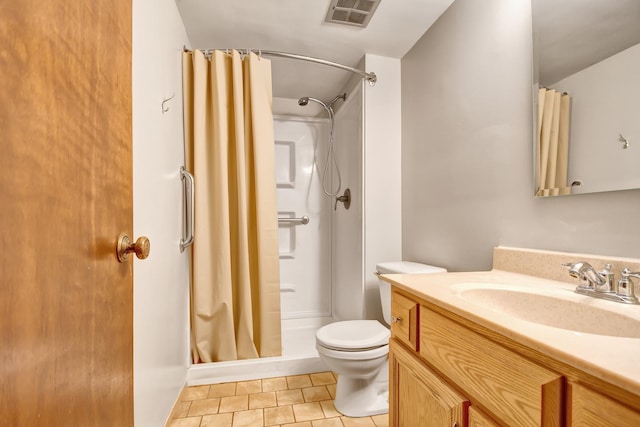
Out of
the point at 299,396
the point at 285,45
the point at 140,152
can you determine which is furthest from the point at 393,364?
the point at 285,45

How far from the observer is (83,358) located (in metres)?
0.52

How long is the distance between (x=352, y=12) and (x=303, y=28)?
0.32 metres

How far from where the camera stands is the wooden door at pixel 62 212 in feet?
1.18

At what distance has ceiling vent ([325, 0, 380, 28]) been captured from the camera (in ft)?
5.32

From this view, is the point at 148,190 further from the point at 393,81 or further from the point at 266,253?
the point at 393,81

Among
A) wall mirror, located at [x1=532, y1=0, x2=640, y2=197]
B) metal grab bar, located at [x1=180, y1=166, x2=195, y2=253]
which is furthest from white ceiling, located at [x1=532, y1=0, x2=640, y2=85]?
metal grab bar, located at [x1=180, y1=166, x2=195, y2=253]

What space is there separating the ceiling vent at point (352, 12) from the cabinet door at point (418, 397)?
168 cm

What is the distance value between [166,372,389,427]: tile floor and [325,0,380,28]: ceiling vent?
2.17 m

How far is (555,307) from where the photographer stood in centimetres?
84


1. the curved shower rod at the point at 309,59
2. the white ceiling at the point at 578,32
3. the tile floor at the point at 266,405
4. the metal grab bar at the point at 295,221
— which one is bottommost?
the tile floor at the point at 266,405

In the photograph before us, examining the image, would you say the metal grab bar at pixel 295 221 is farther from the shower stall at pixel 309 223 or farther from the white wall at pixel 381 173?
the white wall at pixel 381 173

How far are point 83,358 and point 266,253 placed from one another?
143 centimetres

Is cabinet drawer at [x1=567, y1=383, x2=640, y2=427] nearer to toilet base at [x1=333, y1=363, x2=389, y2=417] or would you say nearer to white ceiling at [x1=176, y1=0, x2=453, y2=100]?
toilet base at [x1=333, y1=363, x2=389, y2=417]

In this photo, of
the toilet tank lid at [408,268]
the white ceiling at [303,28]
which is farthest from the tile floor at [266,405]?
the white ceiling at [303,28]
